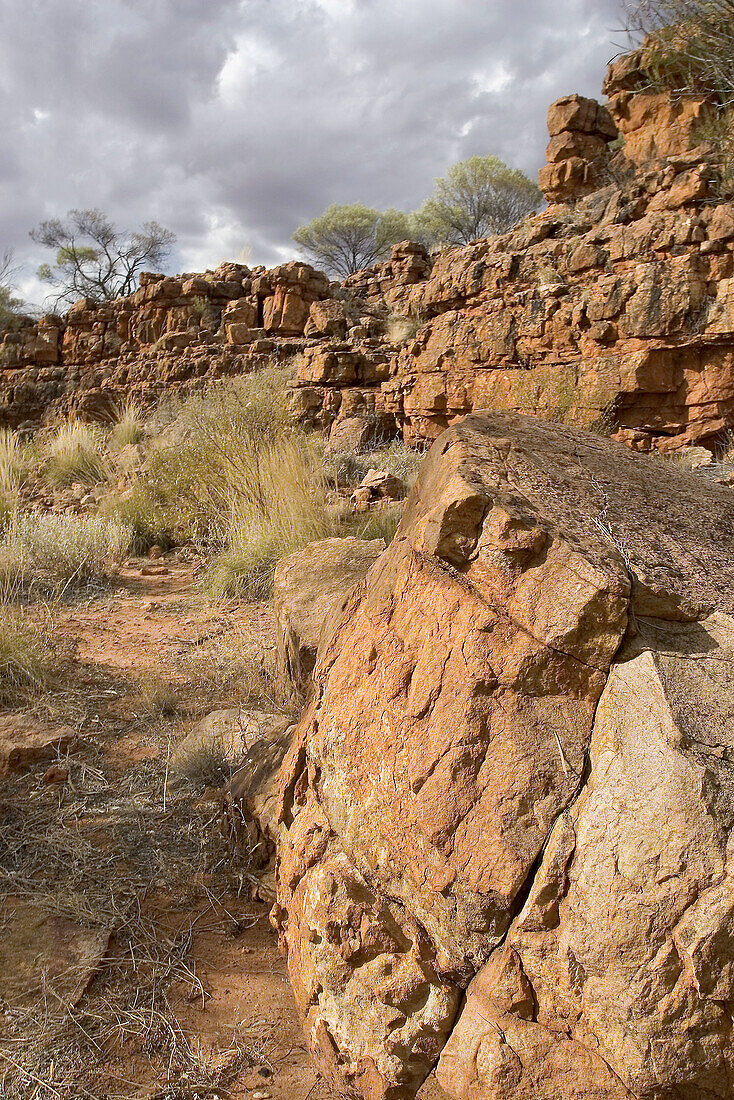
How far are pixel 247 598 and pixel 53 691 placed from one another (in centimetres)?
200

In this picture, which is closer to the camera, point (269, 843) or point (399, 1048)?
point (399, 1048)

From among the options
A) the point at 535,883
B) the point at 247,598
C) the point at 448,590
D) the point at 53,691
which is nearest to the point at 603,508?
the point at 448,590

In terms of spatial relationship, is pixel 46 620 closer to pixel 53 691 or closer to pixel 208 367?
pixel 53 691

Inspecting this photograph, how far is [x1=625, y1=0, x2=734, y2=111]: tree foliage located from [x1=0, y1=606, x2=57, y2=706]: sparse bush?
9.00 meters

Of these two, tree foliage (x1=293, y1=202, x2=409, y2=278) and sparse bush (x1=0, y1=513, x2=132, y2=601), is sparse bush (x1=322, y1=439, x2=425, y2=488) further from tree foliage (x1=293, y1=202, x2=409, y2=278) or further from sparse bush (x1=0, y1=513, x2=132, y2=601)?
tree foliage (x1=293, y1=202, x2=409, y2=278)

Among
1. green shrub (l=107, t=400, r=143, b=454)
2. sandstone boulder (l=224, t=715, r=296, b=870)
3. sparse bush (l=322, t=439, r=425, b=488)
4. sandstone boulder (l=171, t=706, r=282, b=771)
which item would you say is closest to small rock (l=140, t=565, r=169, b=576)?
sparse bush (l=322, t=439, r=425, b=488)

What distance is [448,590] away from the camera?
1.56 m

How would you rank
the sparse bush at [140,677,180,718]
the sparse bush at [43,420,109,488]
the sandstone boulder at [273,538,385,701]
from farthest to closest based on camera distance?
the sparse bush at [43,420,109,488]
the sparse bush at [140,677,180,718]
the sandstone boulder at [273,538,385,701]

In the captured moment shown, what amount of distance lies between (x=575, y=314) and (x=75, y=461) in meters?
7.26

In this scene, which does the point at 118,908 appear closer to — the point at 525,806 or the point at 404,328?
the point at 525,806

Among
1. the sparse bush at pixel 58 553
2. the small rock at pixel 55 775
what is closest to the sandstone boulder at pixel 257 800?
the small rock at pixel 55 775

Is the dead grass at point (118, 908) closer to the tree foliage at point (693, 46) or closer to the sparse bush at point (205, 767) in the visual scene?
the sparse bush at point (205, 767)

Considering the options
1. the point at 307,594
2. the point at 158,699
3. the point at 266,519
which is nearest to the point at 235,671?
the point at 158,699

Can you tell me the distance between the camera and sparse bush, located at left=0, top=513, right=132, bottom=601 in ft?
18.5
